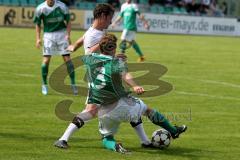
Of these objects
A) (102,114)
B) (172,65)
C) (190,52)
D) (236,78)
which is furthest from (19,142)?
(190,52)

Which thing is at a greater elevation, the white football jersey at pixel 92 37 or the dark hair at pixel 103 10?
the dark hair at pixel 103 10

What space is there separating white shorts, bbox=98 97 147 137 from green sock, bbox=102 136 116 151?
0.20ft

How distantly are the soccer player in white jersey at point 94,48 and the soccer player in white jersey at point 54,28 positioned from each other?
16.2 ft

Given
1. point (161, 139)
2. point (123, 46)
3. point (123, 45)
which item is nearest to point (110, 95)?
point (161, 139)

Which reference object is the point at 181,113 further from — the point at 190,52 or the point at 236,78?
the point at 190,52

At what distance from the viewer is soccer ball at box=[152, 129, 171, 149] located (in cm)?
989

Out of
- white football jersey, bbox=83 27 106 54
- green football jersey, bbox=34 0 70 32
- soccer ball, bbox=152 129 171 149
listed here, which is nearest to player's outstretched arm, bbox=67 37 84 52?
white football jersey, bbox=83 27 106 54

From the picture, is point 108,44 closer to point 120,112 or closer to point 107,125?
point 120,112

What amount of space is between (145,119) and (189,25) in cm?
3619

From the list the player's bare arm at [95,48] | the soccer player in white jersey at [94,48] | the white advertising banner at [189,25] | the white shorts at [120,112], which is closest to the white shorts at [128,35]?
the soccer player in white jersey at [94,48]

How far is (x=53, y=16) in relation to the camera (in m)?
16.0

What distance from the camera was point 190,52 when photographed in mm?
30484

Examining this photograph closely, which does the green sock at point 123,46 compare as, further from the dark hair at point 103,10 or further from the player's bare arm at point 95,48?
the dark hair at point 103,10

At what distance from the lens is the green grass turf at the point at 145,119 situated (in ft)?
31.4
